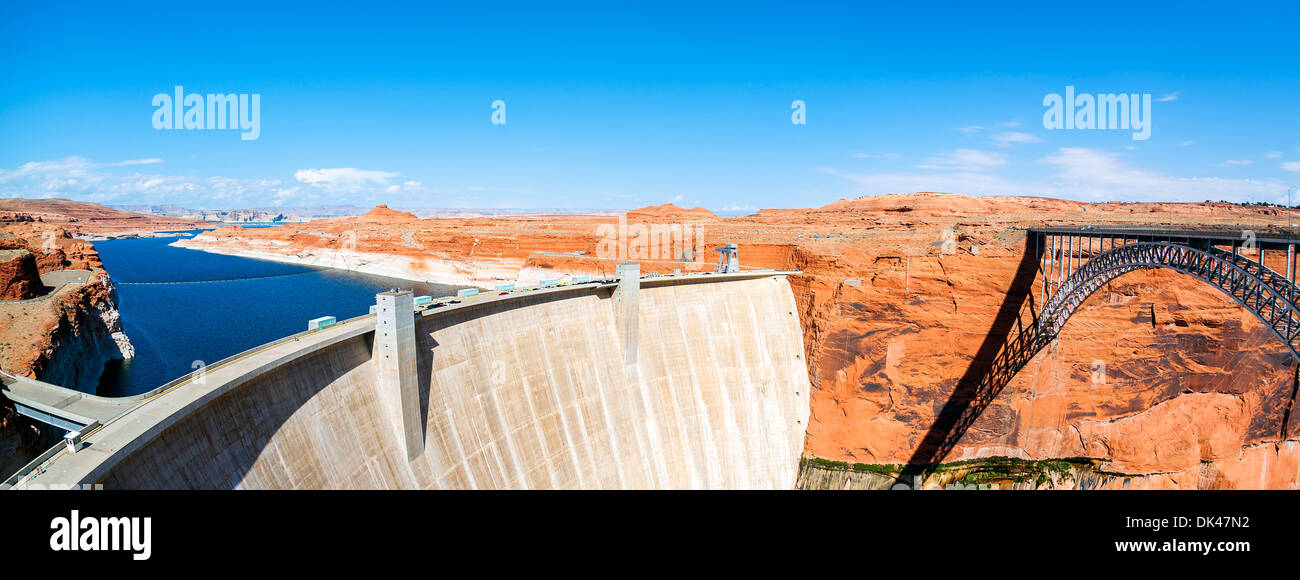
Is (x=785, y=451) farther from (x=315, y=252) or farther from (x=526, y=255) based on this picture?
(x=315, y=252)

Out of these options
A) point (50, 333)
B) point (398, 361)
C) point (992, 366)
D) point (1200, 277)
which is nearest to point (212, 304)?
point (50, 333)

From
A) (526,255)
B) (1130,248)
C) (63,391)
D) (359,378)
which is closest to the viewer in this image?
(63,391)

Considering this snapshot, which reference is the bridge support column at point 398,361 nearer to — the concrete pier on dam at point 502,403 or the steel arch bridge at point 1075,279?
the concrete pier on dam at point 502,403

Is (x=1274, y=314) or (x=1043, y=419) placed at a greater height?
(x=1274, y=314)

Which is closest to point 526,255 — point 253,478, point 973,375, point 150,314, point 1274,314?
point 150,314

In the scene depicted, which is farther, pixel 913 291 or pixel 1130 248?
pixel 913 291

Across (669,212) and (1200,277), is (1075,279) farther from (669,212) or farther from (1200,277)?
(669,212)

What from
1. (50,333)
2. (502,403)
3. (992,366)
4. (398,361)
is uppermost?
(398,361)

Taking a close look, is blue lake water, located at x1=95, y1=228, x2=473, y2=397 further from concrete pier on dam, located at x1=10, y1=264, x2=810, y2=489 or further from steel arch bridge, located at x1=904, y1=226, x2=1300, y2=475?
steel arch bridge, located at x1=904, y1=226, x2=1300, y2=475
